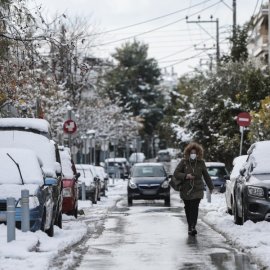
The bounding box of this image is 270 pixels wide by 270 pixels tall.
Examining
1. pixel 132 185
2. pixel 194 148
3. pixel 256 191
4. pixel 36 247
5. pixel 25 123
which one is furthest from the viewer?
pixel 132 185

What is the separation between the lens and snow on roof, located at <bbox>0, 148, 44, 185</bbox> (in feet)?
51.8

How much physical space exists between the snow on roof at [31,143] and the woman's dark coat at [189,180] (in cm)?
257

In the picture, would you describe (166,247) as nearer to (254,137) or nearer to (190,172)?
(190,172)

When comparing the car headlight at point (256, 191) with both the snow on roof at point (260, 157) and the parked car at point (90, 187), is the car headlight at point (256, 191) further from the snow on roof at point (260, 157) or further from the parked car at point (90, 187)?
the parked car at point (90, 187)

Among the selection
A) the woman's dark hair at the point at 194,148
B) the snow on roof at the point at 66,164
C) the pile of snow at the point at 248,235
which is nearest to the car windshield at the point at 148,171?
the snow on roof at the point at 66,164

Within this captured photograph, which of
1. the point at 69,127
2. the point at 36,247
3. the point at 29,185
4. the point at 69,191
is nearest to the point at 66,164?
the point at 69,191

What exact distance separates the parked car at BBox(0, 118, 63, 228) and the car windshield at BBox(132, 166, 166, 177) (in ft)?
46.6

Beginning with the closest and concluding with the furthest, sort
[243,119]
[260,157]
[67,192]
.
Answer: [260,157], [67,192], [243,119]

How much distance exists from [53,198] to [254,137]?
774 inches

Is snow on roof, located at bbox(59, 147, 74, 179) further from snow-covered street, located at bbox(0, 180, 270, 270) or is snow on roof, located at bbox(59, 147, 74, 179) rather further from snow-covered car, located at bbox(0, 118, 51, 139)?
snow-covered car, located at bbox(0, 118, 51, 139)

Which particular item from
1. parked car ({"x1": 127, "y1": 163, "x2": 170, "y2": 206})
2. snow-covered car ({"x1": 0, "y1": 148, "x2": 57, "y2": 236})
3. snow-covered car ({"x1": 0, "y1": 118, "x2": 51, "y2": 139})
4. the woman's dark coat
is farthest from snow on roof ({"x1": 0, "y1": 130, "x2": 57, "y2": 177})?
parked car ({"x1": 127, "y1": 163, "x2": 170, "y2": 206})

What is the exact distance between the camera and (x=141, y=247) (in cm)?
1487

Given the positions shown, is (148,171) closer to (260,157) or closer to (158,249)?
(260,157)

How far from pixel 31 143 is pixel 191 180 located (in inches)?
137
